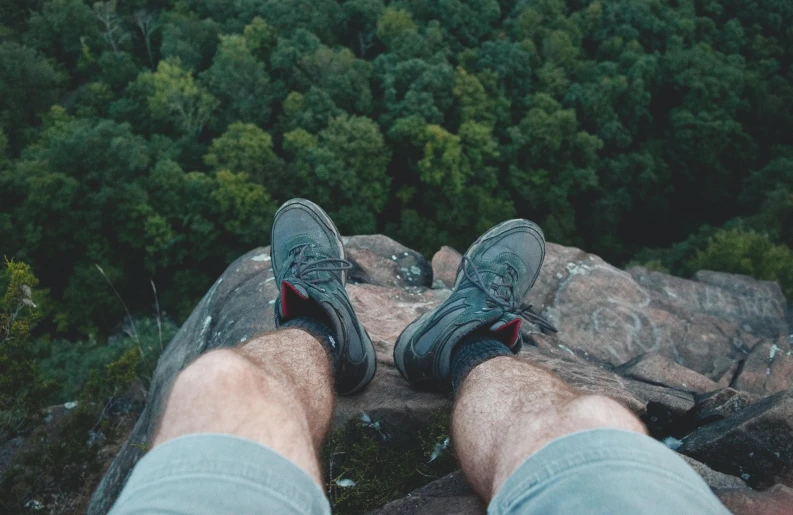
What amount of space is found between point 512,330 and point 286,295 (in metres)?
0.91

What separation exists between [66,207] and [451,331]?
50.1 feet

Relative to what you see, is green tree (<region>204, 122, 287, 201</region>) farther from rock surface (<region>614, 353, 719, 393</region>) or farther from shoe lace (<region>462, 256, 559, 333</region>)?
shoe lace (<region>462, 256, 559, 333</region>)

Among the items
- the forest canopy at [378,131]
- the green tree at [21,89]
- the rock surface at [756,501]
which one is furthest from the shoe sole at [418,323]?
the green tree at [21,89]

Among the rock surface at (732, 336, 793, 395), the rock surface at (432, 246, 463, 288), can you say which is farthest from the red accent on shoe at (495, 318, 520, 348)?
the rock surface at (732, 336, 793, 395)

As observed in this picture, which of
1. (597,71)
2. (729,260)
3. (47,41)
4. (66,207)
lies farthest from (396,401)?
(47,41)

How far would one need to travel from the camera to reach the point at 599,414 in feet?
4.66

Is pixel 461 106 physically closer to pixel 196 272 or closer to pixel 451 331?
pixel 196 272

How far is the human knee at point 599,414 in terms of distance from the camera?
4.57ft

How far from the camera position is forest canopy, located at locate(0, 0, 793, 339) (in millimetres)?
15703

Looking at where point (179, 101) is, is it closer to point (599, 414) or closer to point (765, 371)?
point (765, 371)

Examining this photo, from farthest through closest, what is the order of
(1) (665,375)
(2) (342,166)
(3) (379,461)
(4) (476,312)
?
(2) (342,166) → (1) (665,375) → (4) (476,312) → (3) (379,461)

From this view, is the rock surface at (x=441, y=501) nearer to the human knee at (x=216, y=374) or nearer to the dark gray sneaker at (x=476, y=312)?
the dark gray sneaker at (x=476, y=312)

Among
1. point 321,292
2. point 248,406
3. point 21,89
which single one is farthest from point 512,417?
point 21,89

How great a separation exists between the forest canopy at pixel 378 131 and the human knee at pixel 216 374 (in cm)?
1345
